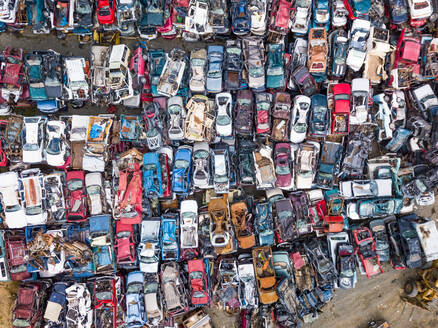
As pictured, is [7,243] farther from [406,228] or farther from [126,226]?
[406,228]

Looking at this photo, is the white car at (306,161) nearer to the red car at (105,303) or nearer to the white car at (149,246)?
the white car at (149,246)

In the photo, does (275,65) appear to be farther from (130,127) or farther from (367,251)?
A: (367,251)

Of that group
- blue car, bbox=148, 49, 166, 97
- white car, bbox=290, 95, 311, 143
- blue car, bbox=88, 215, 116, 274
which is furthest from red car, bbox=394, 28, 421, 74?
blue car, bbox=88, 215, 116, 274

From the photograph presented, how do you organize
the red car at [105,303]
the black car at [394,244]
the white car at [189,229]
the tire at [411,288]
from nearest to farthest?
the red car at [105,303] < the white car at [189,229] < the black car at [394,244] < the tire at [411,288]

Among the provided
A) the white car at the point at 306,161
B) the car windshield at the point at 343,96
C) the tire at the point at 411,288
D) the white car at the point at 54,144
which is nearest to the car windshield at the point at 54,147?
the white car at the point at 54,144

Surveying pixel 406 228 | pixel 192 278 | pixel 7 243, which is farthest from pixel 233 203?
pixel 7 243
